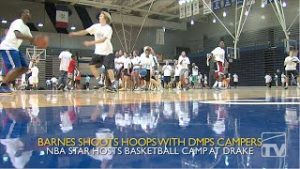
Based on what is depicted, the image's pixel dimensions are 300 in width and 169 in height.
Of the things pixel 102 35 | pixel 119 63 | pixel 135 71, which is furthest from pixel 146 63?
pixel 102 35

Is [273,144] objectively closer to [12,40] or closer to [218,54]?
[12,40]

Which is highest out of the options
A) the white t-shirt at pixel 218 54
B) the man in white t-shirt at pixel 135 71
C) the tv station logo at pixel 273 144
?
the white t-shirt at pixel 218 54

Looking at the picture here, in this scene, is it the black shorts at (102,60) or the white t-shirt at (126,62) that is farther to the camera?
the white t-shirt at (126,62)

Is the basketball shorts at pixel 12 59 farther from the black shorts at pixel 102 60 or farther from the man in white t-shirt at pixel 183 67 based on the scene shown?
the man in white t-shirt at pixel 183 67

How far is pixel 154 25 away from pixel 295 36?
1296 cm

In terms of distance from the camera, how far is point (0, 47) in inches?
272

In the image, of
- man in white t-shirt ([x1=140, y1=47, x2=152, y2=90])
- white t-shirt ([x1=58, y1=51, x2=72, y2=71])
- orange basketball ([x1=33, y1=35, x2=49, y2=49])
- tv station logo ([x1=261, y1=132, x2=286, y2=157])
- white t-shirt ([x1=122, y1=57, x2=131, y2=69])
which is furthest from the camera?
white t-shirt ([x1=122, y1=57, x2=131, y2=69])

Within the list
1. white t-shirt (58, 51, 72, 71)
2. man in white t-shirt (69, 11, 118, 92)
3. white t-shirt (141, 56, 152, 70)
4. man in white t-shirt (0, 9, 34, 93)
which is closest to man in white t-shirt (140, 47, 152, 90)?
white t-shirt (141, 56, 152, 70)

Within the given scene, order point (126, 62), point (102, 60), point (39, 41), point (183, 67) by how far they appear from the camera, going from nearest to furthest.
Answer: point (39, 41) < point (102, 60) < point (126, 62) < point (183, 67)

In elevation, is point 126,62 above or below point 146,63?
above

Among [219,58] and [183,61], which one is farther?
[183,61]

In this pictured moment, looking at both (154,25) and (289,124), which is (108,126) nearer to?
(289,124)

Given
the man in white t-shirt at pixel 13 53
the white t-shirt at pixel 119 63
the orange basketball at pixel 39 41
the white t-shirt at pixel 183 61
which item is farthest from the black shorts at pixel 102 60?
the white t-shirt at pixel 183 61

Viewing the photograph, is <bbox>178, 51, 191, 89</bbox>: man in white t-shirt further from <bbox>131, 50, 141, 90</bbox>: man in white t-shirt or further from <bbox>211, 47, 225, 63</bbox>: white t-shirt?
<bbox>211, 47, 225, 63</bbox>: white t-shirt
